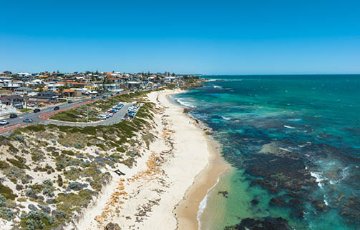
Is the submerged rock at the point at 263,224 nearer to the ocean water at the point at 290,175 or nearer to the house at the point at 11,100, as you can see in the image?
the ocean water at the point at 290,175

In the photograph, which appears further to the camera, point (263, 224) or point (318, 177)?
point (318, 177)

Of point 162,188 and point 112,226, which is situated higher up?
point 112,226

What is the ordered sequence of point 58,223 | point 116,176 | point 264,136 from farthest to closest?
point 264,136 < point 116,176 < point 58,223

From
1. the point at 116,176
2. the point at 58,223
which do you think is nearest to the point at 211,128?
the point at 116,176

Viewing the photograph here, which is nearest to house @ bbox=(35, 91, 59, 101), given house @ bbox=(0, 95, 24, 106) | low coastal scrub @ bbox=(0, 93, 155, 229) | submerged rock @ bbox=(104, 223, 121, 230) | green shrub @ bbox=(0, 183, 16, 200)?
house @ bbox=(0, 95, 24, 106)

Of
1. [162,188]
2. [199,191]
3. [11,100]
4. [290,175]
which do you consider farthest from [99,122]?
[290,175]

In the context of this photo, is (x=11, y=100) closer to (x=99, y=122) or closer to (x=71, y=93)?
(x=71, y=93)

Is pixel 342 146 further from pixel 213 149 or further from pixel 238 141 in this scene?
pixel 213 149
